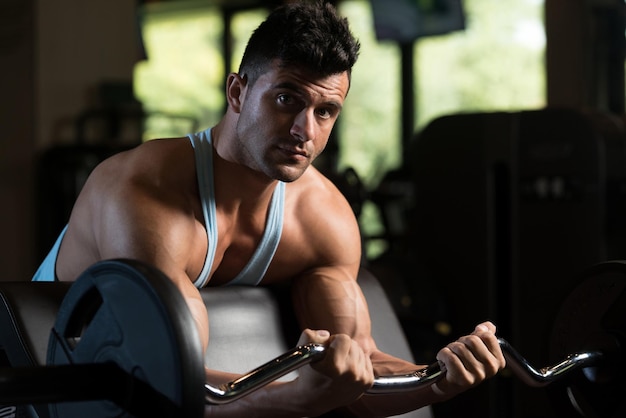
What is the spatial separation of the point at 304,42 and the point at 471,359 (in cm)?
60

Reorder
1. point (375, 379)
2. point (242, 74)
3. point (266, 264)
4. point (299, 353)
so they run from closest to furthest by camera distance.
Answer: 1. point (299, 353)
2. point (375, 379)
3. point (242, 74)
4. point (266, 264)

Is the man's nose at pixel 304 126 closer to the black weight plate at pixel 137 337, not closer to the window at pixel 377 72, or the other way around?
the black weight plate at pixel 137 337

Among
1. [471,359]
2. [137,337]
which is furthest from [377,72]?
[137,337]

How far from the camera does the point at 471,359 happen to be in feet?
4.75

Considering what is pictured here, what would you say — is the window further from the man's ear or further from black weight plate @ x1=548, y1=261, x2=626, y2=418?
black weight plate @ x1=548, y1=261, x2=626, y2=418

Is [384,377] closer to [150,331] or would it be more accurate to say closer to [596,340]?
[150,331]

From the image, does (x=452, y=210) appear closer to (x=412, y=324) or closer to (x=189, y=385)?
(x=412, y=324)

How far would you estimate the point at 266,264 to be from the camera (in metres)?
1.85

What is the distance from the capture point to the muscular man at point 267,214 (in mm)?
1595

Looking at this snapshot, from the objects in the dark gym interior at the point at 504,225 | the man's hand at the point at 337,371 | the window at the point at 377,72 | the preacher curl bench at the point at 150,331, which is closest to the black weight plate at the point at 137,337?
the preacher curl bench at the point at 150,331

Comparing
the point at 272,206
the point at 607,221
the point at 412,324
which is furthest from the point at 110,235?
the point at 607,221

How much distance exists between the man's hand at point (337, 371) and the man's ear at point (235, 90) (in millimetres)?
547

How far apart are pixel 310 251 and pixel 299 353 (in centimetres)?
64

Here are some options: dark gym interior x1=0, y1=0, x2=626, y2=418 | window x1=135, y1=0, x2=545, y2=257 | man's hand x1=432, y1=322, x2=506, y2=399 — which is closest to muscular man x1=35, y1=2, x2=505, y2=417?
man's hand x1=432, y1=322, x2=506, y2=399
